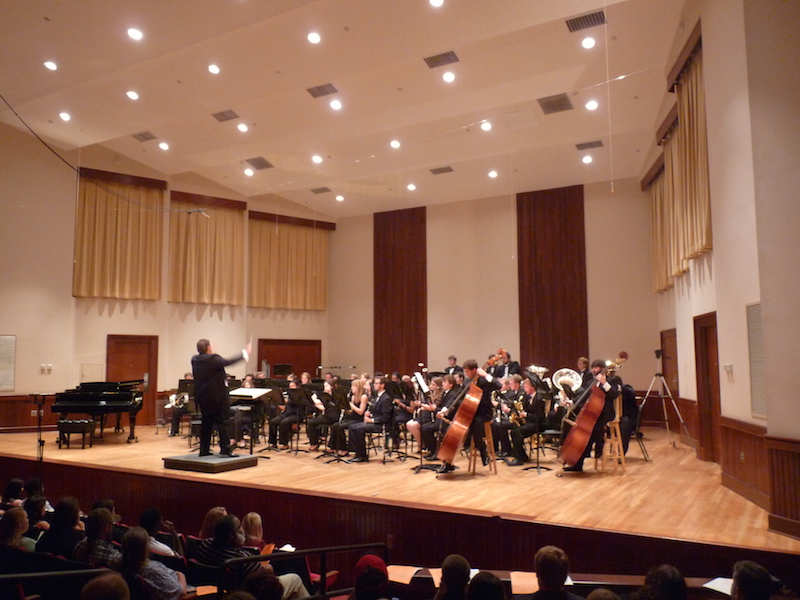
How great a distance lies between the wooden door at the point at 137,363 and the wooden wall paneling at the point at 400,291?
5.85 metres

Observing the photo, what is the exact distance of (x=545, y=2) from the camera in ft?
25.8

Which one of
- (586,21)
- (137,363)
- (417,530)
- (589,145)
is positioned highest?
(586,21)

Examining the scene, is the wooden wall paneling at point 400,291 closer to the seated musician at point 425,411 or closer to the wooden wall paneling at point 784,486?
the seated musician at point 425,411

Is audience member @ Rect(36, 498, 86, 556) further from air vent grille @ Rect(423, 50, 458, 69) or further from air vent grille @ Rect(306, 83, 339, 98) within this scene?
air vent grille @ Rect(306, 83, 339, 98)

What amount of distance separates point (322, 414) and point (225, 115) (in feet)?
20.1

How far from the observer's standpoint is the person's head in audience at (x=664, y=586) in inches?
105

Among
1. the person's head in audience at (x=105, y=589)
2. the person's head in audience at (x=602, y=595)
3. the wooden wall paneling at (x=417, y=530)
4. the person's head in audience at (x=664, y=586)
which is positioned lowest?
the wooden wall paneling at (x=417, y=530)

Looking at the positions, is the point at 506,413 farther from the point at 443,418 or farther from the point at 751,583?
the point at 751,583

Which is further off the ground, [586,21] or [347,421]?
[586,21]

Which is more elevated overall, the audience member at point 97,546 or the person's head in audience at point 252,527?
the audience member at point 97,546

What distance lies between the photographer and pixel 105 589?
240 centimetres

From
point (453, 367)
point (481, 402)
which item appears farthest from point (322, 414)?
point (453, 367)

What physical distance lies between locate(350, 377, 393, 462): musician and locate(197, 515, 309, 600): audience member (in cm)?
459

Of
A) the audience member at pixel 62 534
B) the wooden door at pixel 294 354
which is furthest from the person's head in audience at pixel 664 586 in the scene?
the wooden door at pixel 294 354
